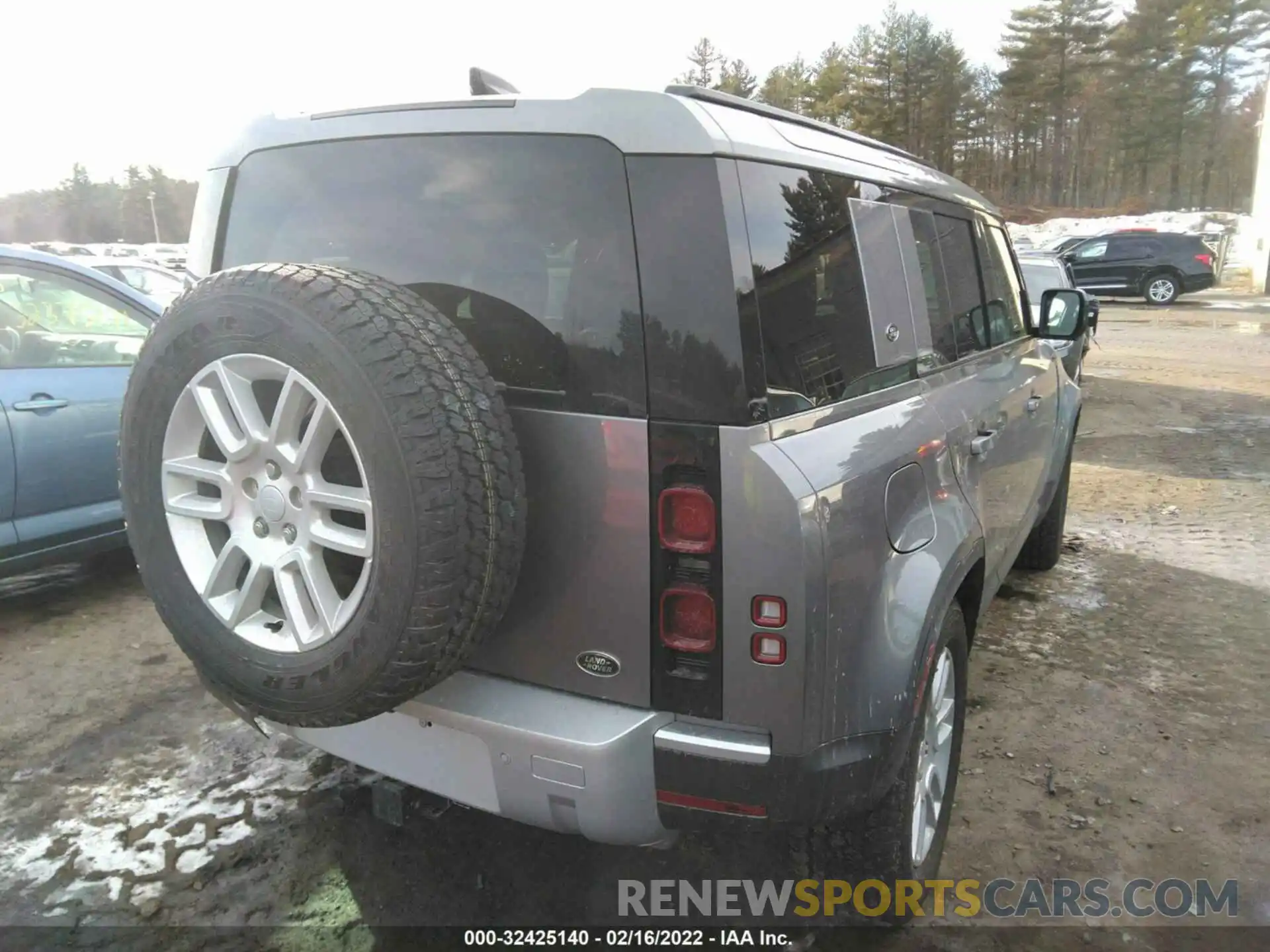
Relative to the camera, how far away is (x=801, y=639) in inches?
70.2

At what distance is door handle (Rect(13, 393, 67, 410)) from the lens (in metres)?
4.04

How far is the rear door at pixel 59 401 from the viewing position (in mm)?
4070

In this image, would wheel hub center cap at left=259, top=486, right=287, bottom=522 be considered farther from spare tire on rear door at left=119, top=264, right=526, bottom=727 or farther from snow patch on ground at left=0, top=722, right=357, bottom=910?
snow patch on ground at left=0, top=722, right=357, bottom=910

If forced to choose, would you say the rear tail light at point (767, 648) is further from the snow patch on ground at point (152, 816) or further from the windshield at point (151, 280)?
the windshield at point (151, 280)

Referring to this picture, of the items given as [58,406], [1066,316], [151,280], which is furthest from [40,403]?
[151,280]

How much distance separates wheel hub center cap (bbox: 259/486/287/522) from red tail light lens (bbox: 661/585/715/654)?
835mm

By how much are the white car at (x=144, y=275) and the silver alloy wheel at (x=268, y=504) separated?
8.22 m

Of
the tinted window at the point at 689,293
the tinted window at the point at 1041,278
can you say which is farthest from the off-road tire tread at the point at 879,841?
the tinted window at the point at 1041,278

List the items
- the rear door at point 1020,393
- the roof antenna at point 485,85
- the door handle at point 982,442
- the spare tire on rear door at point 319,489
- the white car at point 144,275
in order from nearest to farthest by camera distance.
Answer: the spare tire on rear door at point 319,489, the roof antenna at point 485,85, the door handle at point 982,442, the rear door at point 1020,393, the white car at point 144,275

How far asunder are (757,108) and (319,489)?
1347 millimetres

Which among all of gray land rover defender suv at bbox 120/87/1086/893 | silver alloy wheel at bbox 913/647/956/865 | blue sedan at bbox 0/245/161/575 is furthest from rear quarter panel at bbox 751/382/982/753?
blue sedan at bbox 0/245/161/575

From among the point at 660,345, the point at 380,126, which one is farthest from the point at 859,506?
the point at 380,126

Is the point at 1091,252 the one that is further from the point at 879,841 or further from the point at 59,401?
the point at 879,841

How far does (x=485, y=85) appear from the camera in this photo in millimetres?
2121
